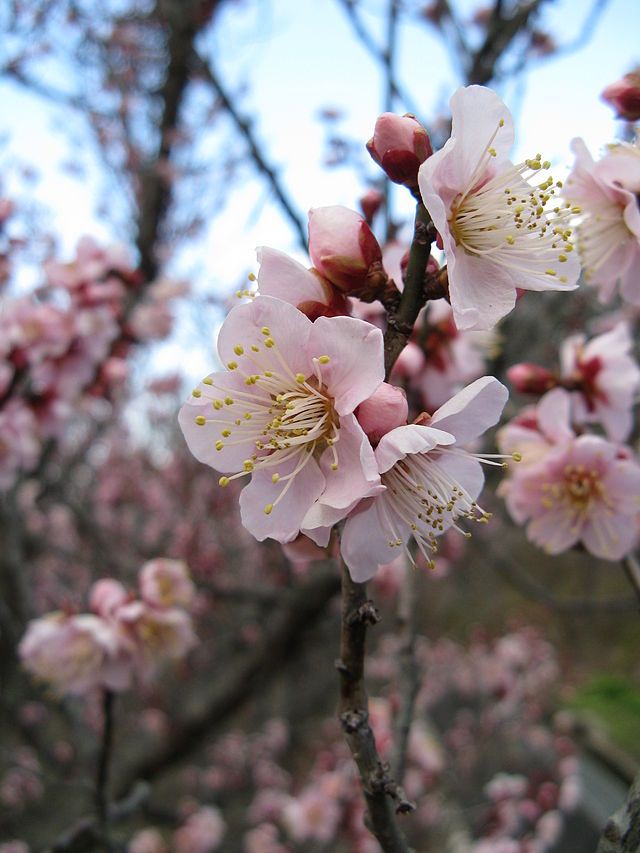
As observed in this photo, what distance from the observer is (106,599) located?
1.68m

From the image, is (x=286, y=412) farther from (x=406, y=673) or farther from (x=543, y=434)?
(x=406, y=673)

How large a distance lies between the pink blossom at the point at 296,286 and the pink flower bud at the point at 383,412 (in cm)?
14

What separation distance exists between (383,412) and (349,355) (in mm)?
76

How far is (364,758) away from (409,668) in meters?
0.75

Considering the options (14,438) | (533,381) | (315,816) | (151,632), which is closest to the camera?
(533,381)

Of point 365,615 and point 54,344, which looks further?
point 54,344

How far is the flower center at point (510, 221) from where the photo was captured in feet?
2.78

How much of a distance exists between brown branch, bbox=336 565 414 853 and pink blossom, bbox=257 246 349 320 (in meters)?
0.32

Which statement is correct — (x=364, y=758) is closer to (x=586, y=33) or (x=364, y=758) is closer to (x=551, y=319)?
(x=586, y=33)

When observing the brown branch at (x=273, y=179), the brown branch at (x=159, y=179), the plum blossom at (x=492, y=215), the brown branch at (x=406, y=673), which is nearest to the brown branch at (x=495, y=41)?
the brown branch at (x=273, y=179)

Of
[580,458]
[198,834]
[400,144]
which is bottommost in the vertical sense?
[198,834]

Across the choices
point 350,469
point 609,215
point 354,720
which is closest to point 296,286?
point 350,469

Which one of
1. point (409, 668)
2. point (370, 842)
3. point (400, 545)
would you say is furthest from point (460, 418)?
point (370, 842)

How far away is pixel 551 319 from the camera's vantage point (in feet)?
12.5
